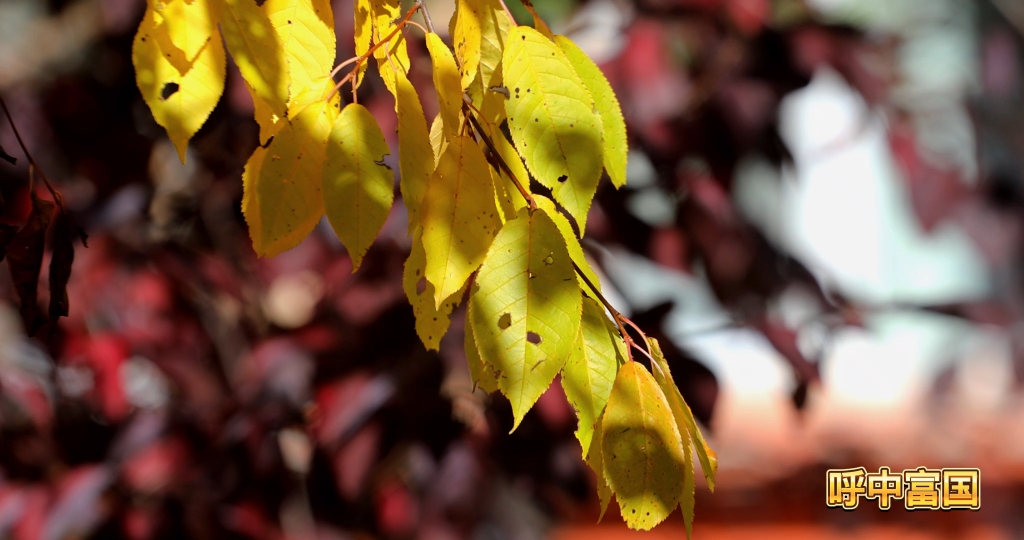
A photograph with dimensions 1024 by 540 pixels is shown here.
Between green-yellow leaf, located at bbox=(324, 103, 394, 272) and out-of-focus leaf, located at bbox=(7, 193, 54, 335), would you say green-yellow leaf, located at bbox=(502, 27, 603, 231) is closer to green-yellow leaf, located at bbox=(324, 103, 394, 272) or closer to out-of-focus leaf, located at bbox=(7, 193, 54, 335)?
green-yellow leaf, located at bbox=(324, 103, 394, 272)

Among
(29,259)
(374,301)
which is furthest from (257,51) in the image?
(374,301)

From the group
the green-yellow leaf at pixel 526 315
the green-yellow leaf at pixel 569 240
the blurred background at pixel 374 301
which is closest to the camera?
the green-yellow leaf at pixel 526 315

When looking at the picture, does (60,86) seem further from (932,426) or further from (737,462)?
(932,426)


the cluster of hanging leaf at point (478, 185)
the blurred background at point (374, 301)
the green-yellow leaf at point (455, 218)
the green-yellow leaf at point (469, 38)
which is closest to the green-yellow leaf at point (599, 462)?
the cluster of hanging leaf at point (478, 185)

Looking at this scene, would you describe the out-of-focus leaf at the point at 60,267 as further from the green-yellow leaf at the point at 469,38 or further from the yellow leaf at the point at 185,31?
the green-yellow leaf at the point at 469,38

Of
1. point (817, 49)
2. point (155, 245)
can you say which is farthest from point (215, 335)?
point (817, 49)

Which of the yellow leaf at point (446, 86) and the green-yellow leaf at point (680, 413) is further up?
the yellow leaf at point (446, 86)

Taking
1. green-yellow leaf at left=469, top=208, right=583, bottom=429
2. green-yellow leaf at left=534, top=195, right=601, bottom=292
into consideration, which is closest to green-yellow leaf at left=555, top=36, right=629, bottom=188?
green-yellow leaf at left=534, top=195, right=601, bottom=292
